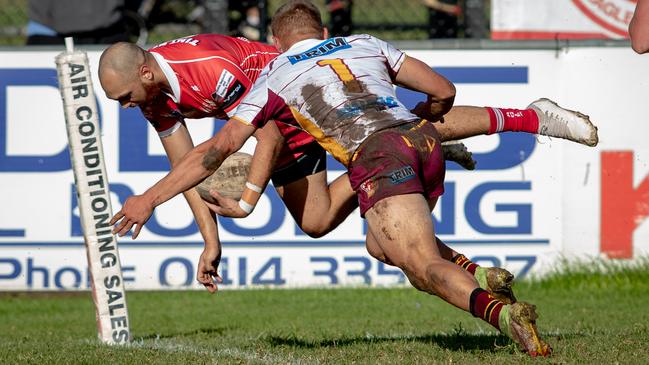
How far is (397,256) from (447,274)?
32cm

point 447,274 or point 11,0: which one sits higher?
point 11,0

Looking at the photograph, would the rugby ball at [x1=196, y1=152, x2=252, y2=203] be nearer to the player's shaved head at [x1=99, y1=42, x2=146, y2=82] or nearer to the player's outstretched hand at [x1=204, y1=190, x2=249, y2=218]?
the player's outstretched hand at [x1=204, y1=190, x2=249, y2=218]

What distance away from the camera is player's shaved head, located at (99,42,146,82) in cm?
663

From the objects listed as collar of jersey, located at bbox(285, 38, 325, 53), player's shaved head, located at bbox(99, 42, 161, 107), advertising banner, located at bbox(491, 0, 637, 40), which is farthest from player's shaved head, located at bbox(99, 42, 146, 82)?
advertising banner, located at bbox(491, 0, 637, 40)

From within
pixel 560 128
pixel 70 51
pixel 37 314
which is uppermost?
pixel 70 51

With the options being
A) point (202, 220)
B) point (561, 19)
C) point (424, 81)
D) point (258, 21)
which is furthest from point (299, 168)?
point (258, 21)

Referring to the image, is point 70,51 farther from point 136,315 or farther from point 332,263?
point 332,263

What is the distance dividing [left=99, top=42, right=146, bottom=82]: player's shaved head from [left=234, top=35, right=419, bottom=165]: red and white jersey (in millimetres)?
879

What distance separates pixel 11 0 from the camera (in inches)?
496

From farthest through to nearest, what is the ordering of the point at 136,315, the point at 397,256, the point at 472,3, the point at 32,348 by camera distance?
1. the point at 472,3
2. the point at 136,315
3. the point at 32,348
4. the point at 397,256

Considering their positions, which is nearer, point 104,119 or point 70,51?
point 70,51

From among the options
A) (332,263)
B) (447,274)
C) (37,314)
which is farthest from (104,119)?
(447,274)

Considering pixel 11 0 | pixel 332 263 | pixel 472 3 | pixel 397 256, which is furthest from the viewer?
pixel 11 0

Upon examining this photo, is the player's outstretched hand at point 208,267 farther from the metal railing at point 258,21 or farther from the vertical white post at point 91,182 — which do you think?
the metal railing at point 258,21
